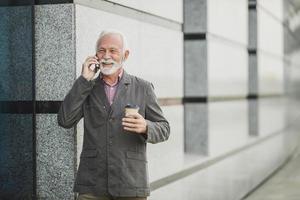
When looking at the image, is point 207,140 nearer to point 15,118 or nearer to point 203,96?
point 203,96

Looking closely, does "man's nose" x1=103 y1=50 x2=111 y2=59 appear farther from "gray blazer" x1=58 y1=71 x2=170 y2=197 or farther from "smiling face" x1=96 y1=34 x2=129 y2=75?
"gray blazer" x1=58 y1=71 x2=170 y2=197

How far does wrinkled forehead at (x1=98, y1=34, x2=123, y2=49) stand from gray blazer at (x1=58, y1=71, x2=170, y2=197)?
0.23 metres

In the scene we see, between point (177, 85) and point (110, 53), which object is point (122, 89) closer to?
point (110, 53)

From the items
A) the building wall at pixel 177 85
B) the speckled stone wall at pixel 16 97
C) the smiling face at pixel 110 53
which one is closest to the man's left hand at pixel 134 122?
the smiling face at pixel 110 53

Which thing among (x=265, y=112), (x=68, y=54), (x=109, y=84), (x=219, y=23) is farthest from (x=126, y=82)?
(x=265, y=112)

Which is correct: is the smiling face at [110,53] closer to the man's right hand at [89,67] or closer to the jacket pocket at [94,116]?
the man's right hand at [89,67]

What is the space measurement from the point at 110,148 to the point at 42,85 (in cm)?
109

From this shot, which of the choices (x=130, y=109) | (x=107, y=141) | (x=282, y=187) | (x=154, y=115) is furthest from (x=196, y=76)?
(x=130, y=109)

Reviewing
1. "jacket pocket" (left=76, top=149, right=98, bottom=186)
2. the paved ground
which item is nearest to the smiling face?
"jacket pocket" (left=76, top=149, right=98, bottom=186)

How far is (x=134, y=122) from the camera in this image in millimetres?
4234

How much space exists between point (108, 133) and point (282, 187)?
8665mm

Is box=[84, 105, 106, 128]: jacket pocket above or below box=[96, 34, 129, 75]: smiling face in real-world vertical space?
below

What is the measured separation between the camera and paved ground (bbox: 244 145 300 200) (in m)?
11.4

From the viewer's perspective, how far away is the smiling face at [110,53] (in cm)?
439
